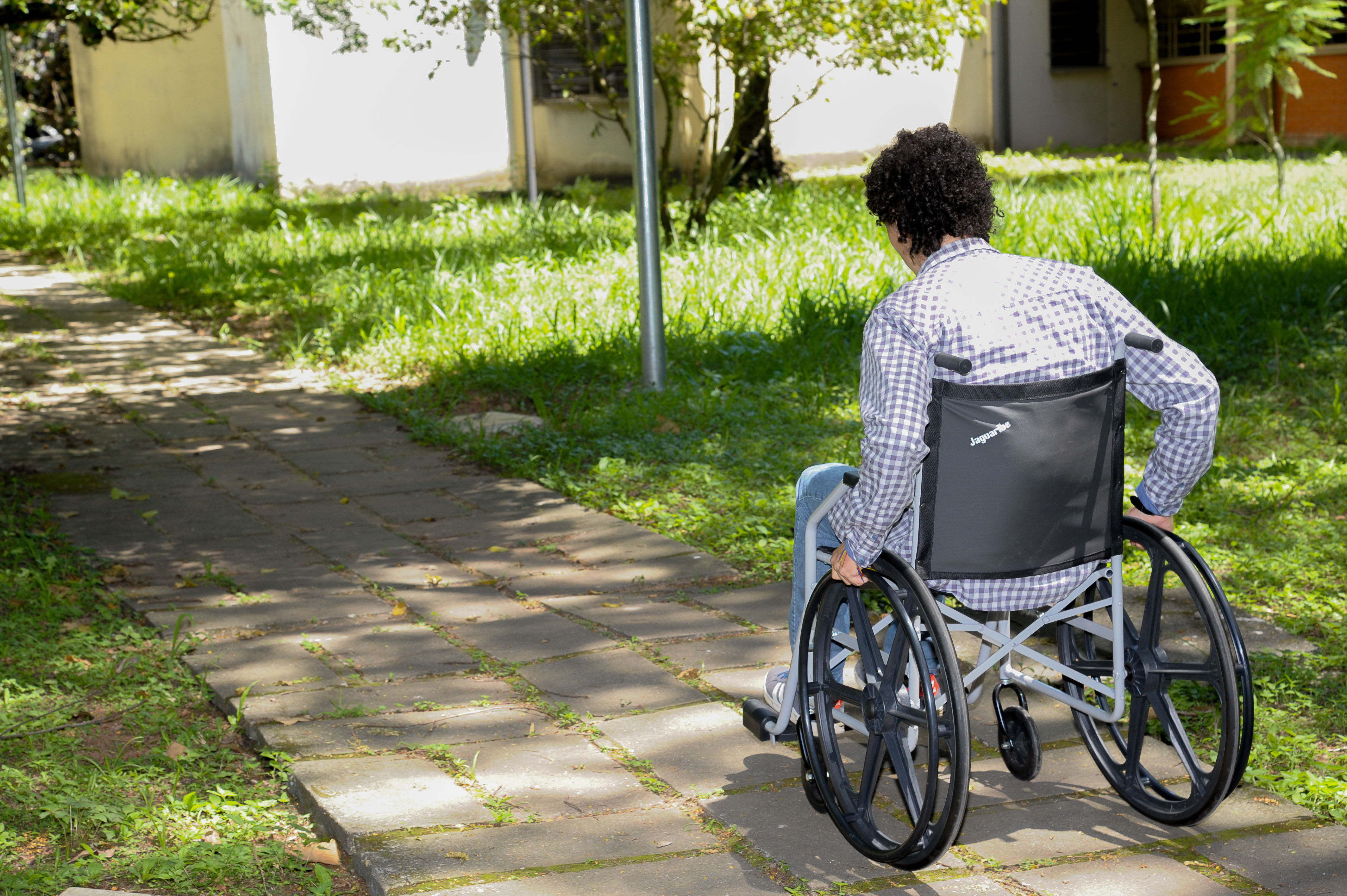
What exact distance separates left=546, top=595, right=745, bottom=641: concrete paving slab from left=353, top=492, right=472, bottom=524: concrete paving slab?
3.96ft

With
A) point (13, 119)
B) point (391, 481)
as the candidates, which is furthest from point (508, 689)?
point (13, 119)

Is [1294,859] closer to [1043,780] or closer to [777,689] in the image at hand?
[1043,780]

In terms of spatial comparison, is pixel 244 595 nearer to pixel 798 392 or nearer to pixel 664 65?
pixel 798 392

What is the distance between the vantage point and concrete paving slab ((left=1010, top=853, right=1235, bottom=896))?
8.47 feet

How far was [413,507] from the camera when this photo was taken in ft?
18.5

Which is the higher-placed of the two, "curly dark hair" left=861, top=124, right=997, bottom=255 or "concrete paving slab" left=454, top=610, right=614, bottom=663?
"curly dark hair" left=861, top=124, right=997, bottom=255

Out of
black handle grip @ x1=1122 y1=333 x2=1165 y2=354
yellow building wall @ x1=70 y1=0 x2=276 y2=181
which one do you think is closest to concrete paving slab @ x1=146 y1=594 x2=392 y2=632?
black handle grip @ x1=1122 y1=333 x2=1165 y2=354

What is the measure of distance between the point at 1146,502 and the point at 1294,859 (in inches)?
30.4

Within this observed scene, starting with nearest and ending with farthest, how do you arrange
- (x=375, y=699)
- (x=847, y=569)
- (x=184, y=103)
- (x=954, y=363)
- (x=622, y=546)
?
1. (x=954, y=363)
2. (x=847, y=569)
3. (x=375, y=699)
4. (x=622, y=546)
5. (x=184, y=103)

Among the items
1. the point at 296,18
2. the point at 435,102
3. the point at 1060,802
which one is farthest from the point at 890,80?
the point at 1060,802

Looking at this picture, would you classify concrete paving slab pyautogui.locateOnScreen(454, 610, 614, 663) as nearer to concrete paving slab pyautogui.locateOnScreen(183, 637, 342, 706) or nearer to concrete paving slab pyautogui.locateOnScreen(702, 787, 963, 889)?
concrete paving slab pyautogui.locateOnScreen(183, 637, 342, 706)

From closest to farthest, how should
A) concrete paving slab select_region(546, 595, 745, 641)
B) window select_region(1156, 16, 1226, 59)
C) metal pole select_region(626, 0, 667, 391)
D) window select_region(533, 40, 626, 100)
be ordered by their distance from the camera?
1. concrete paving slab select_region(546, 595, 745, 641)
2. metal pole select_region(626, 0, 667, 391)
3. window select_region(533, 40, 626, 100)
4. window select_region(1156, 16, 1226, 59)

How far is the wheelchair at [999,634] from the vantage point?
2534 mm

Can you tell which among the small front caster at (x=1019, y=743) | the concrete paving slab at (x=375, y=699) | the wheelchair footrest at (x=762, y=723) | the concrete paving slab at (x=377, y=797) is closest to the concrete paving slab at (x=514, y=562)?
the concrete paving slab at (x=375, y=699)
